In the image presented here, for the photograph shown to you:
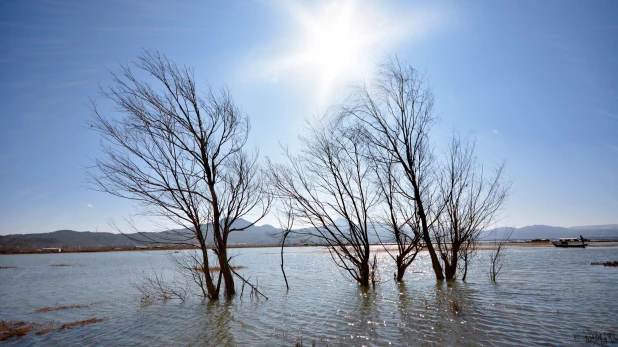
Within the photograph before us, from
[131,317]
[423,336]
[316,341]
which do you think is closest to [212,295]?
[131,317]

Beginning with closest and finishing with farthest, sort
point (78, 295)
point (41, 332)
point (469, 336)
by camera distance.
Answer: point (469, 336) → point (41, 332) → point (78, 295)

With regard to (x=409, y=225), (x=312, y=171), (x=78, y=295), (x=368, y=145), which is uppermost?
(x=368, y=145)

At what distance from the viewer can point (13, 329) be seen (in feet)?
36.8

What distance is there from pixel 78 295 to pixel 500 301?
76.3 feet

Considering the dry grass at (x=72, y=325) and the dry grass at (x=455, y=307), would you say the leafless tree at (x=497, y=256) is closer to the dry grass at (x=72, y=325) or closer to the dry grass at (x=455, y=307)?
the dry grass at (x=455, y=307)

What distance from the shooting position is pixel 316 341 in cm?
766

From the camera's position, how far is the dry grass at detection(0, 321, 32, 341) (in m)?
10.4

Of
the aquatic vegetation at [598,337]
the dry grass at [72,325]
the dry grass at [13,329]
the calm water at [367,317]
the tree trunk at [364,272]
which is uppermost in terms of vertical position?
the tree trunk at [364,272]

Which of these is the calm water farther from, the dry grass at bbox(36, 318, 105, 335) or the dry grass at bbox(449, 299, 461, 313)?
the dry grass at bbox(36, 318, 105, 335)

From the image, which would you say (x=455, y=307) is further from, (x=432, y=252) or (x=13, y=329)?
(x=13, y=329)

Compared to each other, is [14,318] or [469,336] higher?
[469,336]

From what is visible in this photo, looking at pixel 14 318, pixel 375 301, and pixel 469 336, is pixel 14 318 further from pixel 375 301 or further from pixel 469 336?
pixel 469 336

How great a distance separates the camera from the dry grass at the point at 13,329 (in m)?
10.4

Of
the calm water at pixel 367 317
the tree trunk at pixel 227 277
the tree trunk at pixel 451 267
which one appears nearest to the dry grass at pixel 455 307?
the calm water at pixel 367 317
